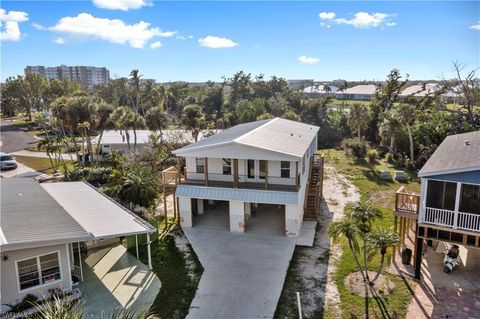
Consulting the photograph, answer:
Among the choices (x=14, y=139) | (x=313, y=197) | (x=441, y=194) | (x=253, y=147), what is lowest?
(x=313, y=197)

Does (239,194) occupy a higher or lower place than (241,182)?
lower

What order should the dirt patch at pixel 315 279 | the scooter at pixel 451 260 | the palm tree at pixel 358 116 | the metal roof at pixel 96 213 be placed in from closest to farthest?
1. the dirt patch at pixel 315 279
2. the metal roof at pixel 96 213
3. the scooter at pixel 451 260
4. the palm tree at pixel 358 116

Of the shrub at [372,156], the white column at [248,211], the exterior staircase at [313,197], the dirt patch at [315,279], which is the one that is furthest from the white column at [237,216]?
the shrub at [372,156]

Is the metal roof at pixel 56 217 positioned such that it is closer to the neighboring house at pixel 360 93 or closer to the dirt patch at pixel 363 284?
the dirt patch at pixel 363 284

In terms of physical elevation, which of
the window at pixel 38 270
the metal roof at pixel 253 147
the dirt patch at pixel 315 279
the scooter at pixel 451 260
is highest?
the metal roof at pixel 253 147

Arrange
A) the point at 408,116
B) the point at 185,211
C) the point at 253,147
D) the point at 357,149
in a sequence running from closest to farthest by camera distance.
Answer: the point at 253,147 < the point at 185,211 < the point at 408,116 < the point at 357,149

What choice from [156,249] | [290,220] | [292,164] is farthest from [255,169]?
[156,249]

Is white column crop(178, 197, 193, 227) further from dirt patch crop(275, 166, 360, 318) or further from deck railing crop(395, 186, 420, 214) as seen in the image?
deck railing crop(395, 186, 420, 214)

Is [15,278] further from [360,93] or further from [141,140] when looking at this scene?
[360,93]

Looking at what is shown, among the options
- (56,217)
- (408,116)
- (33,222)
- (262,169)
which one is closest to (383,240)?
(262,169)
